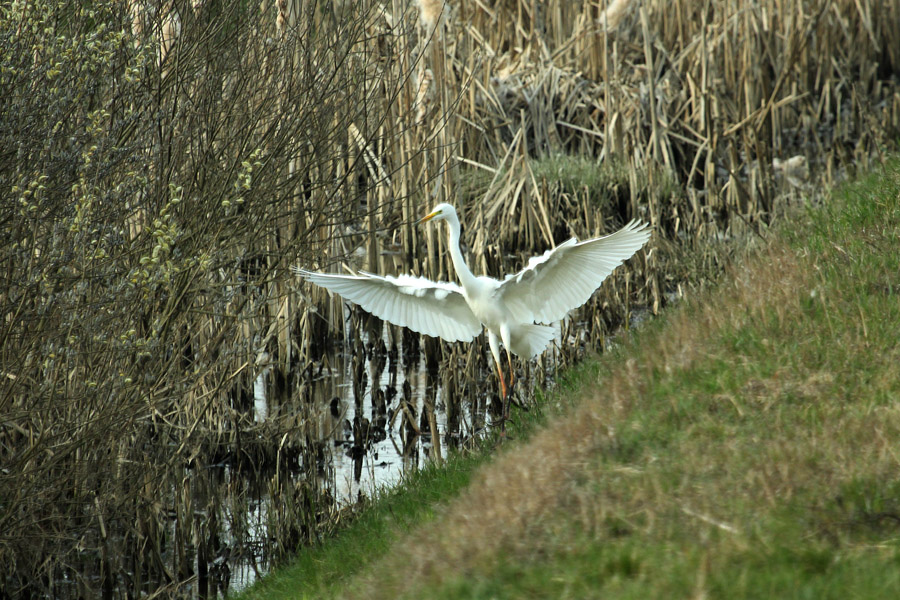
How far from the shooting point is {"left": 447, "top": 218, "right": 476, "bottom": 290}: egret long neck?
6320 mm

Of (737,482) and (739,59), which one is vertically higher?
(739,59)

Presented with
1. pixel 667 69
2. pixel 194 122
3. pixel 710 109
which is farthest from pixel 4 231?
pixel 667 69

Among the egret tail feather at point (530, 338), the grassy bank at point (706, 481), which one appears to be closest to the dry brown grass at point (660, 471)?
the grassy bank at point (706, 481)

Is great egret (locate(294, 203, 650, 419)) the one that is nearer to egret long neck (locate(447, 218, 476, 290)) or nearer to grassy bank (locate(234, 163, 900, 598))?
egret long neck (locate(447, 218, 476, 290))

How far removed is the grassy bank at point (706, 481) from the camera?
122 inches

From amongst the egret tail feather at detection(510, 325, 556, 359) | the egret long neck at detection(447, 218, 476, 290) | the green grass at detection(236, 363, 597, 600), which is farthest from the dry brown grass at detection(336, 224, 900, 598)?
the egret tail feather at detection(510, 325, 556, 359)

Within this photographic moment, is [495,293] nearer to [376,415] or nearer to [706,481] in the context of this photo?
[376,415]

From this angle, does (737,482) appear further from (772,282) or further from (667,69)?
(667,69)

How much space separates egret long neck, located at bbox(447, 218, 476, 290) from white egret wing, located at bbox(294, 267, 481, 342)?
12cm

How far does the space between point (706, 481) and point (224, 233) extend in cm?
327

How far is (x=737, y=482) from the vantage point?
3.41m

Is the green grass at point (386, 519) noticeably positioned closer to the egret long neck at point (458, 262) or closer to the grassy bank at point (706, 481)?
the grassy bank at point (706, 481)

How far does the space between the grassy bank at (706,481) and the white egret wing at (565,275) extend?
83 centimetres

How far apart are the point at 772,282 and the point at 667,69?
27.9ft
